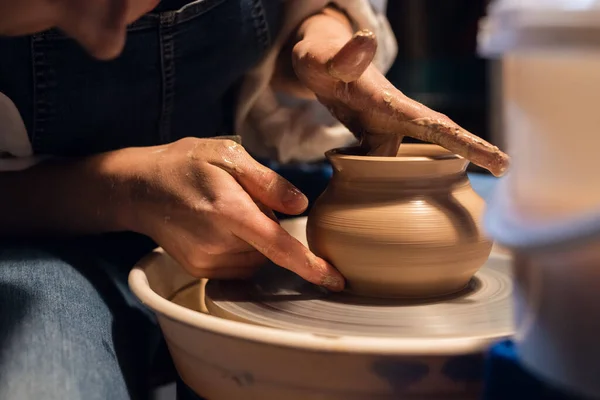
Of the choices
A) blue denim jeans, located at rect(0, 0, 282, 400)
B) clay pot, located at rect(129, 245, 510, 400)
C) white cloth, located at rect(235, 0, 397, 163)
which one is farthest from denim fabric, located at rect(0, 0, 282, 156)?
clay pot, located at rect(129, 245, 510, 400)

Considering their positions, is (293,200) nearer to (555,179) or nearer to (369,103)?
(369,103)

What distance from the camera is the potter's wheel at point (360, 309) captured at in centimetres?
71

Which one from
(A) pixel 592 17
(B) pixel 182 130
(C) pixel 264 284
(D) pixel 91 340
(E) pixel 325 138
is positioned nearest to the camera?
(A) pixel 592 17

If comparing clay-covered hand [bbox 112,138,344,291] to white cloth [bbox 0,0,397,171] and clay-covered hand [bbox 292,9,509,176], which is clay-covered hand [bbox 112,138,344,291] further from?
white cloth [bbox 0,0,397,171]

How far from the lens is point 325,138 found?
1335 mm

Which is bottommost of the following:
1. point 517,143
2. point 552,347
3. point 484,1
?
point 484,1

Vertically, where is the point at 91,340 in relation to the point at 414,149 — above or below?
below

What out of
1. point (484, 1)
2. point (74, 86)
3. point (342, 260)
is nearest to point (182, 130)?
point (74, 86)

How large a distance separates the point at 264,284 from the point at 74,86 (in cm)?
41

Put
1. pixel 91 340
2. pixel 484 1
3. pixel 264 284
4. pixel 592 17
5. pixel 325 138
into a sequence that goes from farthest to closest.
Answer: pixel 484 1, pixel 325 138, pixel 264 284, pixel 91 340, pixel 592 17

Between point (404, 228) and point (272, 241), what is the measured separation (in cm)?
16

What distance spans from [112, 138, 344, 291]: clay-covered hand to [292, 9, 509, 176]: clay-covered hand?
0.50 feet

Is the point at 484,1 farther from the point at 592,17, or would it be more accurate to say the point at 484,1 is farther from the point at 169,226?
the point at 592,17

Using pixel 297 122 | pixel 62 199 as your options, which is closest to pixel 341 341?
pixel 62 199
